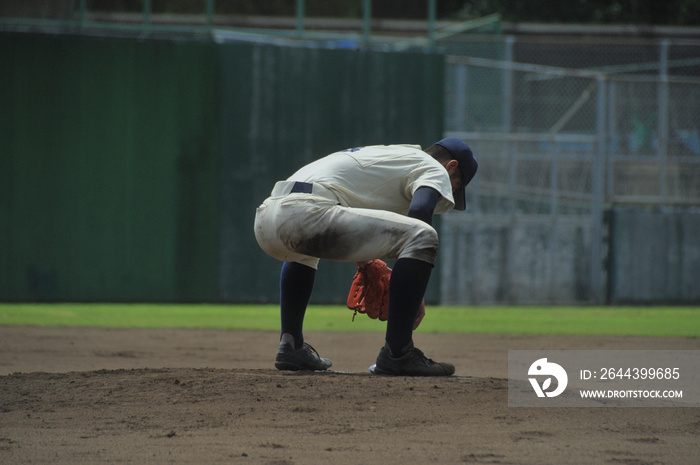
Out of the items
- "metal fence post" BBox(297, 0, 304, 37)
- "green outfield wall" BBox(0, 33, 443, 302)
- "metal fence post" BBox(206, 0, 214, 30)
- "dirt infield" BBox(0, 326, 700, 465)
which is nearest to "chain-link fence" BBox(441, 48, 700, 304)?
A: "green outfield wall" BBox(0, 33, 443, 302)

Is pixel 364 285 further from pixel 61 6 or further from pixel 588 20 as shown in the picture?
pixel 588 20

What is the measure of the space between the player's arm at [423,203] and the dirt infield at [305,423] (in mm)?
884

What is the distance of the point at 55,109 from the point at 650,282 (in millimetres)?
8545

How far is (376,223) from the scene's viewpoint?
179 inches

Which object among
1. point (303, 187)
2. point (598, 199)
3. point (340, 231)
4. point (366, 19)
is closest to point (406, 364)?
point (340, 231)

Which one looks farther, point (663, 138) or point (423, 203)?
point (663, 138)

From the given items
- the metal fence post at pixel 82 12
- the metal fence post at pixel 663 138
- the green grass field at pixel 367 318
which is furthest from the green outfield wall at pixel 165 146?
the metal fence post at pixel 663 138

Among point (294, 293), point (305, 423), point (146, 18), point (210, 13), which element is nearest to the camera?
point (305, 423)

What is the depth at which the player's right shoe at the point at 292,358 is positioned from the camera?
5031 mm

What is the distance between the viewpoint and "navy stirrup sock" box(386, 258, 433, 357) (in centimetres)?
447

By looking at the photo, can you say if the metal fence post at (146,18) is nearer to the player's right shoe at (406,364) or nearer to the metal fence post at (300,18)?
the metal fence post at (300,18)

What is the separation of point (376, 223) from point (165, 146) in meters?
7.18

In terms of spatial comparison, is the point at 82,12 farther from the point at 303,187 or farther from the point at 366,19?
the point at 303,187

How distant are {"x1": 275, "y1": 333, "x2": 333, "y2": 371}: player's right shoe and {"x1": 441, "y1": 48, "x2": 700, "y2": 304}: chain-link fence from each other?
22.3 feet
